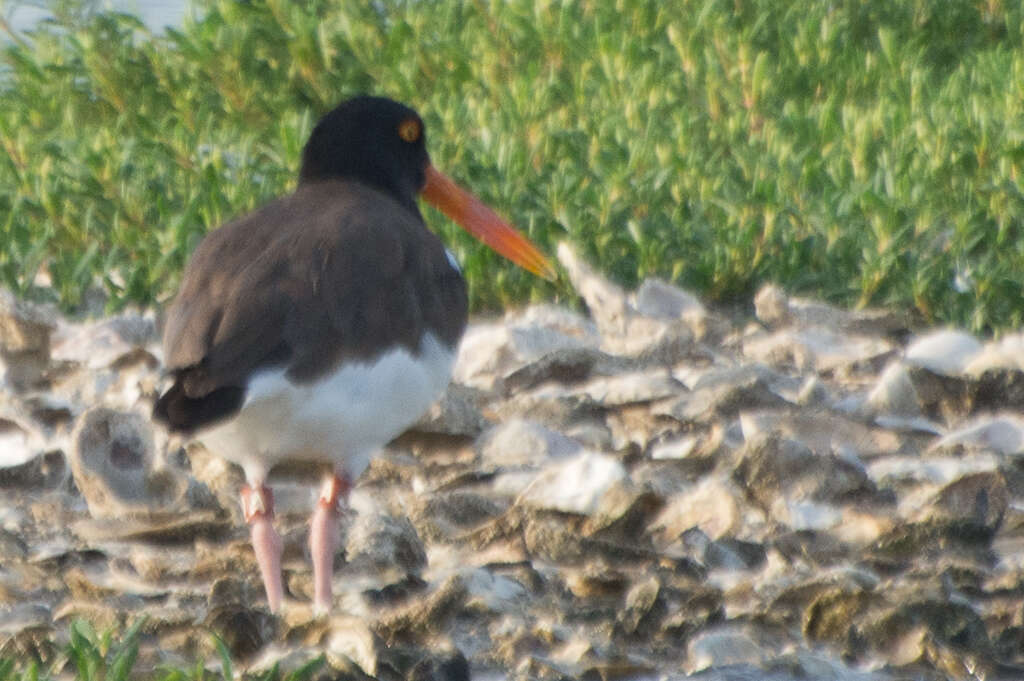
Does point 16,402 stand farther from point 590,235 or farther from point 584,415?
point 590,235

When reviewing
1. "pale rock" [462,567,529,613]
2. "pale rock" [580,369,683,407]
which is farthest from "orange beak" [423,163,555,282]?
"pale rock" [462,567,529,613]

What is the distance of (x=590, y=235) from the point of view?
16.8ft

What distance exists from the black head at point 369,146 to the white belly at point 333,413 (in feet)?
3.01

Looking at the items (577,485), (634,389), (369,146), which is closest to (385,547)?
(577,485)

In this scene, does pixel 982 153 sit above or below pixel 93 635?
below

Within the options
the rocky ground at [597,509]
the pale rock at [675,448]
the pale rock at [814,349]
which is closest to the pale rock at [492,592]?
the rocky ground at [597,509]

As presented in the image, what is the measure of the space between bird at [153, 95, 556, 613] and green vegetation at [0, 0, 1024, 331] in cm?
119

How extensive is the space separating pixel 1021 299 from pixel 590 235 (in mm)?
1173

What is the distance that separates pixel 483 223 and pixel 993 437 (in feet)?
4.80

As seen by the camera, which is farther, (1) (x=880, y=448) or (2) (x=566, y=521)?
(1) (x=880, y=448)

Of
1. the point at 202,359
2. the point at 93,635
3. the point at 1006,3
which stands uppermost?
the point at 202,359

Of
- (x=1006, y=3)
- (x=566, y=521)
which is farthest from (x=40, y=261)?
(x=1006, y=3)

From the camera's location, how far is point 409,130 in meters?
4.58

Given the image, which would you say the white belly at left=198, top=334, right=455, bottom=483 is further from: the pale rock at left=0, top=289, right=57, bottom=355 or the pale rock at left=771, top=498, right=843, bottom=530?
the pale rock at left=0, top=289, right=57, bottom=355
